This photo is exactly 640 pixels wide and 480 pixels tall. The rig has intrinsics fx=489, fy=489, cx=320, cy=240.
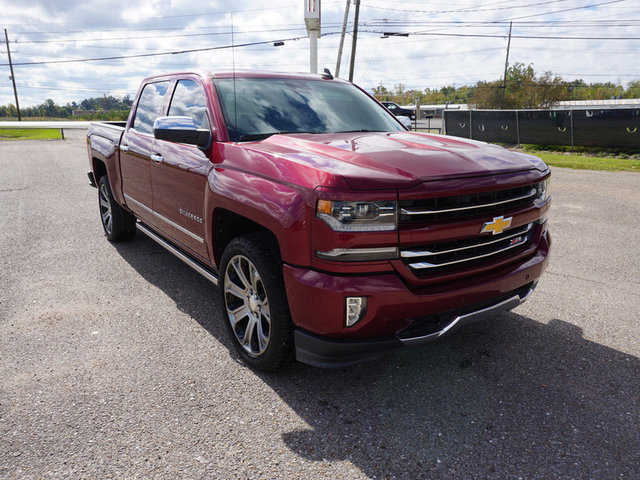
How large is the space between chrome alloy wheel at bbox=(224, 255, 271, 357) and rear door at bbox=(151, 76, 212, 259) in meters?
0.47

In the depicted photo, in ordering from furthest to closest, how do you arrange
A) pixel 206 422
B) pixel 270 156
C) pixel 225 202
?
1. pixel 225 202
2. pixel 270 156
3. pixel 206 422

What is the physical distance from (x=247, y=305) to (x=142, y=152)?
220cm

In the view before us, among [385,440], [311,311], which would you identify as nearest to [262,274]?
[311,311]

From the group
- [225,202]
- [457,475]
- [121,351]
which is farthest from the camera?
[121,351]

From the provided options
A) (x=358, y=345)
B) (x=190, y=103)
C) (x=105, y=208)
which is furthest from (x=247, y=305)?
(x=105, y=208)

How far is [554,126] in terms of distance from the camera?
1759cm

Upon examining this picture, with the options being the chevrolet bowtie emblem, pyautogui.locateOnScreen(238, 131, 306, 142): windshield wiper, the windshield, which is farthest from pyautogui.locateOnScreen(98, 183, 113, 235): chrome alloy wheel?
the chevrolet bowtie emblem

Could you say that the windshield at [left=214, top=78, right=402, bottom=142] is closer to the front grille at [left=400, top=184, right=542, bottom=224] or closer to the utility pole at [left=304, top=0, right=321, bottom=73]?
the front grille at [left=400, top=184, right=542, bottom=224]

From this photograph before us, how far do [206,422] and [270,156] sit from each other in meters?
1.52

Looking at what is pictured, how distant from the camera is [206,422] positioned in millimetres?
2660

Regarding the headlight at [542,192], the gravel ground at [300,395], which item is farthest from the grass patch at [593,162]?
the headlight at [542,192]

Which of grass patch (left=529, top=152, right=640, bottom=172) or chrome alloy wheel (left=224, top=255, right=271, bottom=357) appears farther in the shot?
grass patch (left=529, top=152, right=640, bottom=172)

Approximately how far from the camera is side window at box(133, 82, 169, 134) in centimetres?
457

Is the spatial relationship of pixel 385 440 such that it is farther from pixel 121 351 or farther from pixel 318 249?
pixel 121 351
